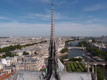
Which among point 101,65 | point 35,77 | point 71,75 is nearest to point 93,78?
point 71,75

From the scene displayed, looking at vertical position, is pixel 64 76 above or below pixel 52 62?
below

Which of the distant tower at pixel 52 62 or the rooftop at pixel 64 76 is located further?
the rooftop at pixel 64 76

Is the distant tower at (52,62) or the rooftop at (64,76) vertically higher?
the distant tower at (52,62)

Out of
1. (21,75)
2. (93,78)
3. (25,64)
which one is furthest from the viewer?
(25,64)

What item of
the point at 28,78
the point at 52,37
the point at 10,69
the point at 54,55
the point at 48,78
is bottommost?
the point at 10,69

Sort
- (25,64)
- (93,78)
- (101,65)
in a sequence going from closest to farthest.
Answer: (93,78), (25,64), (101,65)

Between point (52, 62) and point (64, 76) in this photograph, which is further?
point (64, 76)

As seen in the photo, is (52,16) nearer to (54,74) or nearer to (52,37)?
(52,37)

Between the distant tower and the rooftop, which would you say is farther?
the rooftop

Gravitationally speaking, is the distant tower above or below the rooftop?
above

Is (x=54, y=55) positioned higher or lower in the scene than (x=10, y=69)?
higher

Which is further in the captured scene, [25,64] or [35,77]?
[25,64]
